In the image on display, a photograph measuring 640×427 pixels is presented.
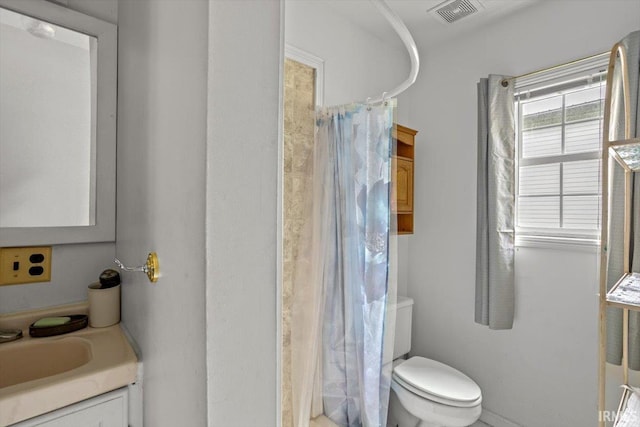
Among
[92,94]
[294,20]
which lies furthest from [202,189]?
[294,20]

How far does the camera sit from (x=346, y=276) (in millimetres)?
1523

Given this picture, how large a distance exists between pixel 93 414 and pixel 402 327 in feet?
5.65

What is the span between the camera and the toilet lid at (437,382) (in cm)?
154

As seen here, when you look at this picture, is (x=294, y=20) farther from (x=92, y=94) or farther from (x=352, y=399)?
(x=352, y=399)

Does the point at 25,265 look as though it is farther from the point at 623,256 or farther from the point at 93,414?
the point at 623,256

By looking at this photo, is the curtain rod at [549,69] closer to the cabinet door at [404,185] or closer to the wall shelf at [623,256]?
the wall shelf at [623,256]

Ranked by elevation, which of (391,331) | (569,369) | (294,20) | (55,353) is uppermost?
(294,20)

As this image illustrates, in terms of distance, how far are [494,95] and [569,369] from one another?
60.9 inches

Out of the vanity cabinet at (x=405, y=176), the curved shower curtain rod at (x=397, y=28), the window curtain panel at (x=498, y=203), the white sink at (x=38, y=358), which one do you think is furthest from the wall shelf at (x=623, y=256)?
the white sink at (x=38, y=358)

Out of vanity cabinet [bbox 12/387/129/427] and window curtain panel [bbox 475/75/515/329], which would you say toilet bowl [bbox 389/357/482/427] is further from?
vanity cabinet [bbox 12/387/129/427]

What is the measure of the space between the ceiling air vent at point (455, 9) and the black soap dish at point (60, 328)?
2.24 metres

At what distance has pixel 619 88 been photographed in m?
1.49

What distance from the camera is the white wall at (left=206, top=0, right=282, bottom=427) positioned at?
488 millimetres

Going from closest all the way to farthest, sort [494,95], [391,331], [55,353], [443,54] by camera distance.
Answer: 1. [55,353]
2. [391,331]
3. [494,95]
4. [443,54]
